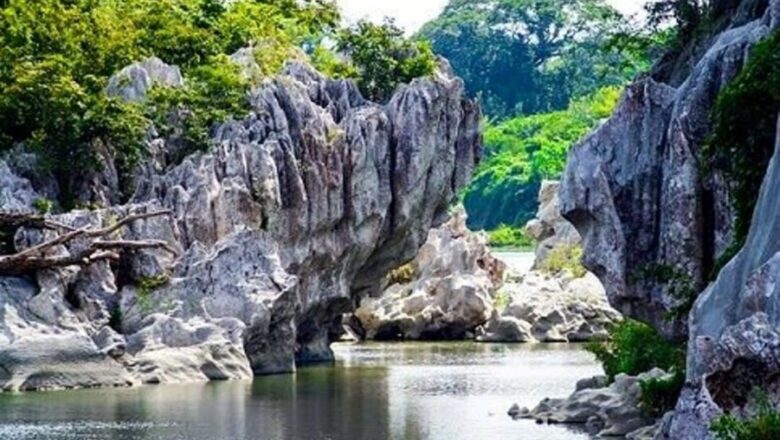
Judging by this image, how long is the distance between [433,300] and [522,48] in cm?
6020

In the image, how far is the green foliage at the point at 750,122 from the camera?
26.1 meters

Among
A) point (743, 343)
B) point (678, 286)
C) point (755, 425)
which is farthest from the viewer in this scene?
point (678, 286)

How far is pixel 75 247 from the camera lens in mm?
42938

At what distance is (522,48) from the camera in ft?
393

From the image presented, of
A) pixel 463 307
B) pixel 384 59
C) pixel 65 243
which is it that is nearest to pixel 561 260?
pixel 463 307

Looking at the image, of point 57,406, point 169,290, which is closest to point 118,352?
point 169,290

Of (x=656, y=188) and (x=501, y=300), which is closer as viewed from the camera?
(x=656, y=188)

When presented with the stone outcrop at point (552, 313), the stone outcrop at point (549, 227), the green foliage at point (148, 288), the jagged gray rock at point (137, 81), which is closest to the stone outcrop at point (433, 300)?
the stone outcrop at point (552, 313)

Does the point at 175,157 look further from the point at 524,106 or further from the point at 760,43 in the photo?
the point at 524,106

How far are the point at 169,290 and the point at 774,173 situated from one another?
77.6ft

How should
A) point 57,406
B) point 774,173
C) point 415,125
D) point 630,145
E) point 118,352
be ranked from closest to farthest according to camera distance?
point 774,173 < point 630,145 < point 57,406 < point 118,352 < point 415,125

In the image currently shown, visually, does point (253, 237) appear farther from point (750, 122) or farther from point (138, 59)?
point (750, 122)

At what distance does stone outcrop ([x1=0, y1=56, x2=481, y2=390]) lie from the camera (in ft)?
137

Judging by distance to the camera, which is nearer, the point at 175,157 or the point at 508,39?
the point at 175,157
